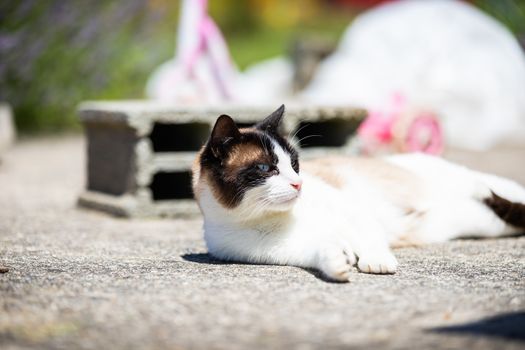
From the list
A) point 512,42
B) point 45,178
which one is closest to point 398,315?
point 45,178

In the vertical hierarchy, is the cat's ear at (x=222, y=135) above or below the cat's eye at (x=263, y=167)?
above

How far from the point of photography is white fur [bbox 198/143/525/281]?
8.02 feet

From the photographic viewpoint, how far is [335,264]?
2.27 metres

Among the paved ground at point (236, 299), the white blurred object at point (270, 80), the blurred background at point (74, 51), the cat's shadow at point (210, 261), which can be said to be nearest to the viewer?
the paved ground at point (236, 299)

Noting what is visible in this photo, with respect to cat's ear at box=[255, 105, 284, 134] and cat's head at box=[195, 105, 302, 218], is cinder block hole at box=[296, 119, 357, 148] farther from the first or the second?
cat's head at box=[195, 105, 302, 218]

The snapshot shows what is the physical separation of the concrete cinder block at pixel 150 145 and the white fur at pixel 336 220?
704mm

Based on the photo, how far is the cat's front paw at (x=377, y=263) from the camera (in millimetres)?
2412

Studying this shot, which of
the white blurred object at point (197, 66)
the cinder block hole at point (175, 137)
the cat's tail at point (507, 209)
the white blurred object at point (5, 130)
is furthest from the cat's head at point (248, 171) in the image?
the white blurred object at point (5, 130)

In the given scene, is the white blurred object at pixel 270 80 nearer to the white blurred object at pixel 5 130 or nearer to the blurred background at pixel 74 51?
the blurred background at pixel 74 51

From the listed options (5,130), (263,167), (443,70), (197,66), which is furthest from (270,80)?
(263,167)

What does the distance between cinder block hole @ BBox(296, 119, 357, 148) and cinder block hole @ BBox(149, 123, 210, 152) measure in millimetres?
603

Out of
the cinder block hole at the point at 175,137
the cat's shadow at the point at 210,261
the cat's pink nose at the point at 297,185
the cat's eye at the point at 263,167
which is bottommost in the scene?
the cat's shadow at the point at 210,261

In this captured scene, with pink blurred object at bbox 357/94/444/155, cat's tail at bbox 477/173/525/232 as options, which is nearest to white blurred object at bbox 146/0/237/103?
pink blurred object at bbox 357/94/444/155

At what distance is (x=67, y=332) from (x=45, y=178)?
3.64 meters
